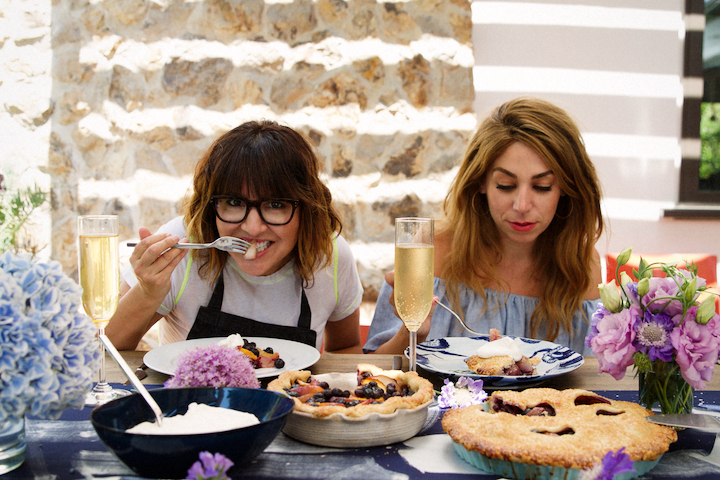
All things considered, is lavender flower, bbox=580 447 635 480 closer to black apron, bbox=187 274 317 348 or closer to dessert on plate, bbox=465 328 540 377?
dessert on plate, bbox=465 328 540 377

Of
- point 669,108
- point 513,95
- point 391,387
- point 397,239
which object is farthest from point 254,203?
point 669,108

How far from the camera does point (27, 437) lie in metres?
1.06

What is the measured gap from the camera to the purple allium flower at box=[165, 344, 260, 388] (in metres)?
1.09

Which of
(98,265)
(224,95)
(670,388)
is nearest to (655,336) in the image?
(670,388)

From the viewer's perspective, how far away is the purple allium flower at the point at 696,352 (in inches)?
41.4

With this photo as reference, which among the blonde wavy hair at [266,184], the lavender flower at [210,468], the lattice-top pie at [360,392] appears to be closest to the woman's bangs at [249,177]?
the blonde wavy hair at [266,184]

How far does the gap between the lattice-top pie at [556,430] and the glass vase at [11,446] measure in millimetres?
700

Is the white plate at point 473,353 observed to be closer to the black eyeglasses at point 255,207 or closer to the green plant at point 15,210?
the black eyeglasses at point 255,207

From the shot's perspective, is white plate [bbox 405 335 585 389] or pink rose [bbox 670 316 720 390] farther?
white plate [bbox 405 335 585 389]

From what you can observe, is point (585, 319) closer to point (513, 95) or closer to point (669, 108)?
point (513, 95)

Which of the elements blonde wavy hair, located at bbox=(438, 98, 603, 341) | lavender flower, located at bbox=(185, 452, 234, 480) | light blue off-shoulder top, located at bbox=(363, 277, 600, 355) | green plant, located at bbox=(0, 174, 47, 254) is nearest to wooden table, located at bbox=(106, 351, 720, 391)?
light blue off-shoulder top, located at bbox=(363, 277, 600, 355)

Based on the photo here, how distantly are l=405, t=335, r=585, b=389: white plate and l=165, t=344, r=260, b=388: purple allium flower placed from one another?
1.71ft

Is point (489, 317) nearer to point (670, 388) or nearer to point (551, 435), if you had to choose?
point (670, 388)

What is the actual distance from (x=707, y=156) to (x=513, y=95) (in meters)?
1.61
